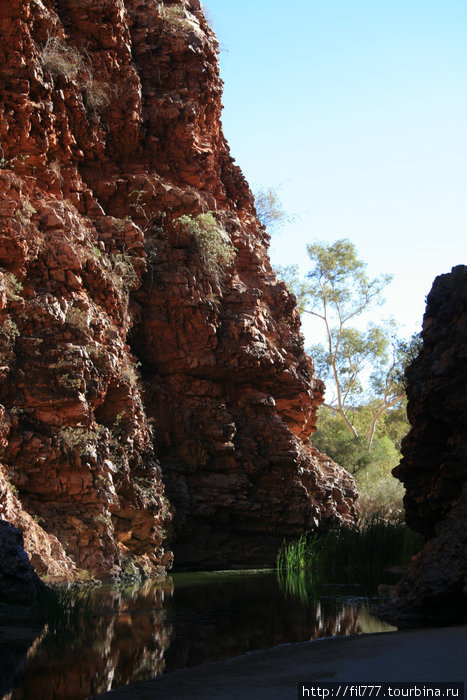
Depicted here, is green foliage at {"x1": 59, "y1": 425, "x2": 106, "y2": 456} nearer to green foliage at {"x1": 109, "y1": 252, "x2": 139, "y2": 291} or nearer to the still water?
the still water

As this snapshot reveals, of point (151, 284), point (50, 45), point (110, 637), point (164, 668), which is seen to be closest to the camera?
point (164, 668)

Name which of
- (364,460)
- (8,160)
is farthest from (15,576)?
(364,460)

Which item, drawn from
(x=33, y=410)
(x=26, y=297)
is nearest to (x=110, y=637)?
(x=33, y=410)

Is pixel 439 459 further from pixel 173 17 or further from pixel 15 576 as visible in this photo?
pixel 173 17

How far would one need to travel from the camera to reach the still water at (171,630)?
18.6 ft

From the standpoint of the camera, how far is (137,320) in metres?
19.3

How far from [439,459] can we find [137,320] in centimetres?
1144

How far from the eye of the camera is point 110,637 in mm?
7555

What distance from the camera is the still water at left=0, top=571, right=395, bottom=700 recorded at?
5.66m

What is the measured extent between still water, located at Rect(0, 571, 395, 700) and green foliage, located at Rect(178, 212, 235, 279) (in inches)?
403

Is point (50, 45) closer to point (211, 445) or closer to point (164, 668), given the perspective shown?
point (211, 445)

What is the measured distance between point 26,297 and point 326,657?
11558 mm

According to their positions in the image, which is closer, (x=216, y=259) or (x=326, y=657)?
(x=326, y=657)

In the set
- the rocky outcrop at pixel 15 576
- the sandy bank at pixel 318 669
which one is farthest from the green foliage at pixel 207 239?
the sandy bank at pixel 318 669
